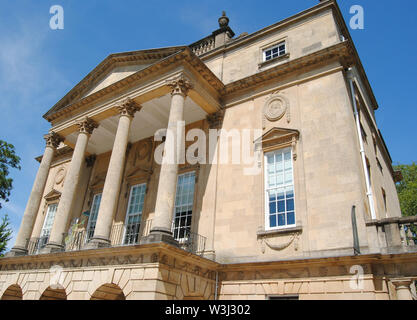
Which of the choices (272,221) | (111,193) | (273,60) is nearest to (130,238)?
(111,193)

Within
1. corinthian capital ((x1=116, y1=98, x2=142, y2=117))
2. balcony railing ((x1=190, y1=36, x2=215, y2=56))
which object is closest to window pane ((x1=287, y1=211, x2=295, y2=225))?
corinthian capital ((x1=116, y1=98, x2=142, y2=117))

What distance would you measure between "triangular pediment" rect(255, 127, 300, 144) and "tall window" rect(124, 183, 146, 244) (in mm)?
7136

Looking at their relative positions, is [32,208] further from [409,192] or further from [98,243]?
[409,192]

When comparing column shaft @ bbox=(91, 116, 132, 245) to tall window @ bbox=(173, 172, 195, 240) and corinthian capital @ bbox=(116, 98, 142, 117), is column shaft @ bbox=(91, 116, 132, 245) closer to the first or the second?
corinthian capital @ bbox=(116, 98, 142, 117)

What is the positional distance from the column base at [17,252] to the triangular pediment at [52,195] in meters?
6.22

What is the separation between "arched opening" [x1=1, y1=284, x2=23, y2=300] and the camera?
49.6 feet

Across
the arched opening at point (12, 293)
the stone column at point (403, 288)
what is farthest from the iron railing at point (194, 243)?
the arched opening at point (12, 293)

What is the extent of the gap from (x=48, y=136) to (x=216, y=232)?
1175cm

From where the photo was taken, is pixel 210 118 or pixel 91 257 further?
pixel 210 118

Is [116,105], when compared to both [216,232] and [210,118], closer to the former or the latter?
[210,118]

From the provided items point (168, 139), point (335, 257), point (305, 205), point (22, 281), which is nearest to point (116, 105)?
point (168, 139)

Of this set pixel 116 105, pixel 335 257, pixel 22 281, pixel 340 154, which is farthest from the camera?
pixel 116 105
